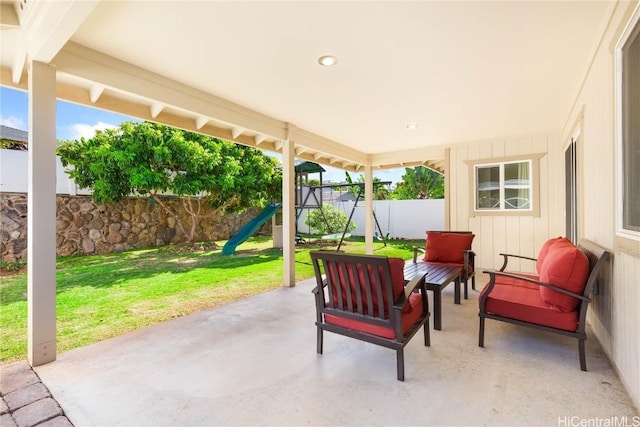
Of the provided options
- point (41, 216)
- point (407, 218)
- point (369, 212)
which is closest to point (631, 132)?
point (41, 216)

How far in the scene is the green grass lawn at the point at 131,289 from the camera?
3246 mm

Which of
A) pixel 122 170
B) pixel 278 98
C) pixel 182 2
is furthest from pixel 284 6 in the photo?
pixel 122 170

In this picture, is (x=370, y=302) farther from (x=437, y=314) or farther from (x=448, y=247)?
(x=448, y=247)

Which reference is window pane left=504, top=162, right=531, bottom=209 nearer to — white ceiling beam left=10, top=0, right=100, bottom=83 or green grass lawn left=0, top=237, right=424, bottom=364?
green grass lawn left=0, top=237, right=424, bottom=364

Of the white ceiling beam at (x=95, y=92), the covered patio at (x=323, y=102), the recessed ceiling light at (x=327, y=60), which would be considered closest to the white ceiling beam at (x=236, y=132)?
the covered patio at (x=323, y=102)

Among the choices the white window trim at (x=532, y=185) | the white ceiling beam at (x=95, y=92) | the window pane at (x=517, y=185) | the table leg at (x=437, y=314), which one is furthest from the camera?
the window pane at (x=517, y=185)

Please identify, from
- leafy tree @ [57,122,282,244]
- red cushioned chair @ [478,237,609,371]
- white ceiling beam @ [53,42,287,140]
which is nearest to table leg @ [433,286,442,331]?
red cushioned chair @ [478,237,609,371]

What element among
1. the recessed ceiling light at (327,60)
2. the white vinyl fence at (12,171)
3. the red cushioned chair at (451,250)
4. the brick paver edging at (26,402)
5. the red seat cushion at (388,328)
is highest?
the recessed ceiling light at (327,60)

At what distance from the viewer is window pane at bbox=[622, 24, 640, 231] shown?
185 centimetres

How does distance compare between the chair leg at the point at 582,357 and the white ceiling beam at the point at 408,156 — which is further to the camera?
the white ceiling beam at the point at 408,156

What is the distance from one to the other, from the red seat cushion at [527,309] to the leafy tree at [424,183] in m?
12.4

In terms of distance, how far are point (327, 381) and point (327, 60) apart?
281 centimetres

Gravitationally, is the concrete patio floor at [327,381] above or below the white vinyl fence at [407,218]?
below

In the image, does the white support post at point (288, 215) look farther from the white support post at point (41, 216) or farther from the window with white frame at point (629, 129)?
the window with white frame at point (629, 129)
